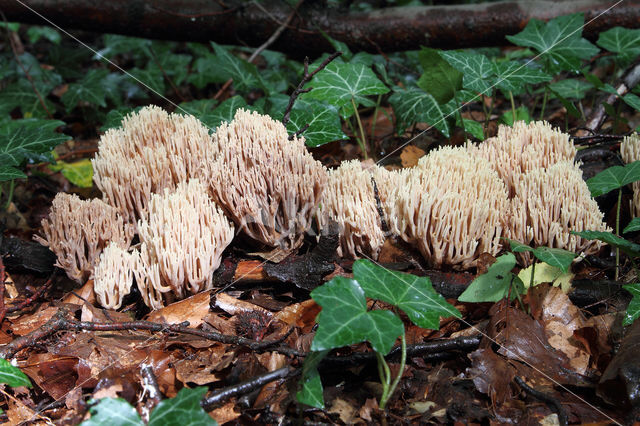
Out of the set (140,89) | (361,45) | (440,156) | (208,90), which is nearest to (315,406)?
(440,156)

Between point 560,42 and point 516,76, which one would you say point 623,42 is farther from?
point 516,76

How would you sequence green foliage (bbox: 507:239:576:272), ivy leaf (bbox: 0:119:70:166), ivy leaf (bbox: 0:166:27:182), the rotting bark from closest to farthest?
green foliage (bbox: 507:239:576:272) < ivy leaf (bbox: 0:166:27:182) < ivy leaf (bbox: 0:119:70:166) < the rotting bark

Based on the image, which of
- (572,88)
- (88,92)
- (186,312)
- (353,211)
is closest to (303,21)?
(88,92)

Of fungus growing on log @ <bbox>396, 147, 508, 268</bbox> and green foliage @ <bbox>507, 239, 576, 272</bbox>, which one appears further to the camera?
fungus growing on log @ <bbox>396, 147, 508, 268</bbox>

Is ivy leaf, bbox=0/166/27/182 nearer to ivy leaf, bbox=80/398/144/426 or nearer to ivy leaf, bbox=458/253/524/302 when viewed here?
ivy leaf, bbox=80/398/144/426

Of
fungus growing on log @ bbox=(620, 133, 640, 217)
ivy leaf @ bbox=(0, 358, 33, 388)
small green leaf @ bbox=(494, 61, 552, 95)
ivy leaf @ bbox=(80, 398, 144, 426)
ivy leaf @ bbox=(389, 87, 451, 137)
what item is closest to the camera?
ivy leaf @ bbox=(80, 398, 144, 426)

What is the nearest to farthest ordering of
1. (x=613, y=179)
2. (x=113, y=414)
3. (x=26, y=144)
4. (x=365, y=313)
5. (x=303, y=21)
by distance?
(x=113, y=414) < (x=365, y=313) < (x=613, y=179) < (x=26, y=144) < (x=303, y=21)

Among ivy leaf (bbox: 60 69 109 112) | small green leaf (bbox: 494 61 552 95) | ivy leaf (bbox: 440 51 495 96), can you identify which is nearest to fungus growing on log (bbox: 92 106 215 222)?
ivy leaf (bbox: 440 51 495 96)
